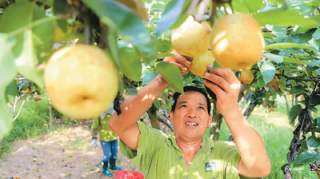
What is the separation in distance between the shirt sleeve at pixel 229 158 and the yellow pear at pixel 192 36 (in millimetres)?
1286

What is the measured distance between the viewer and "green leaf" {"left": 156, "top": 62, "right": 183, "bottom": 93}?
1.15 meters

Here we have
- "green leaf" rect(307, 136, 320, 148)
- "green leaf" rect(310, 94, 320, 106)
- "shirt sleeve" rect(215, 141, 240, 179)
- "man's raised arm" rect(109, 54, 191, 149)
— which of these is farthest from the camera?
"green leaf" rect(310, 94, 320, 106)

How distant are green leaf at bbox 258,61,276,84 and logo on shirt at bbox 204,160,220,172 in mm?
525

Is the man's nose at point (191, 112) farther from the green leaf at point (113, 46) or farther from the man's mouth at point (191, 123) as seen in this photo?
the green leaf at point (113, 46)

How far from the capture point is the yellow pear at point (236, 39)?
0.76m

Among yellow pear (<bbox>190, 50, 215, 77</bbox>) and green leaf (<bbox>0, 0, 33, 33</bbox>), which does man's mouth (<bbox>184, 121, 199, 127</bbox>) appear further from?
green leaf (<bbox>0, 0, 33, 33</bbox>)

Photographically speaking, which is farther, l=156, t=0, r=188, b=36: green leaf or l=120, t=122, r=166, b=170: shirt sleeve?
l=120, t=122, r=166, b=170: shirt sleeve

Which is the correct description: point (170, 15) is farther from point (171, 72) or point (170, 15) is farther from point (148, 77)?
point (148, 77)

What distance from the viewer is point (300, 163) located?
2.33 meters

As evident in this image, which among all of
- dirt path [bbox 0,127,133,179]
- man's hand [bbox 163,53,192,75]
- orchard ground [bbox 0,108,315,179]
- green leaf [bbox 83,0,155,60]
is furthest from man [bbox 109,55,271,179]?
dirt path [bbox 0,127,133,179]

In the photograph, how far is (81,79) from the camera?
666 millimetres

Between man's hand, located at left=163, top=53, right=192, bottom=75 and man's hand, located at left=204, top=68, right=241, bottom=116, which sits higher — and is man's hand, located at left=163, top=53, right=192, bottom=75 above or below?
above

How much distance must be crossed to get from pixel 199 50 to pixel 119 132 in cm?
123

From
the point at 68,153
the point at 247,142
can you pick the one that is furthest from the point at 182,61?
the point at 68,153
